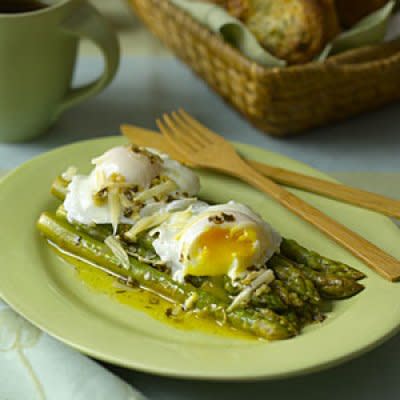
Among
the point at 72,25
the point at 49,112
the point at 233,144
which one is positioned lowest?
the point at 49,112

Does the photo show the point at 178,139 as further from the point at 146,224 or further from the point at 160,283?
the point at 160,283

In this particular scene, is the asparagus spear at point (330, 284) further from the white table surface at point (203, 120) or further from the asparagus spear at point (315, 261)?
the white table surface at point (203, 120)

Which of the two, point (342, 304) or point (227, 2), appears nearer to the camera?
point (342, 304)

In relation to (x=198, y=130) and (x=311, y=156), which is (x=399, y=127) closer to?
(x=311, y=156)

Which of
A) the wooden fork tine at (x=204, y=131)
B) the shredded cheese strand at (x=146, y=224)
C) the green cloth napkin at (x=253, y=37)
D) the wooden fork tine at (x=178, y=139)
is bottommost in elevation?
the wooden fork tine at (x=178, y=139)

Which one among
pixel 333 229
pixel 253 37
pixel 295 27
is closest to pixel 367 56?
pixel 295 27

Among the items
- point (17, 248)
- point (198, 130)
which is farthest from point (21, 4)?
point (17, 248)

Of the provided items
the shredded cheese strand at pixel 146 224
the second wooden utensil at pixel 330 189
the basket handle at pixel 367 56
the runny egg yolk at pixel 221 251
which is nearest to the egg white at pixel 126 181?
the shredded cheese strand at pixel 146 224

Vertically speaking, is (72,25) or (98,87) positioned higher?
(72,25)
